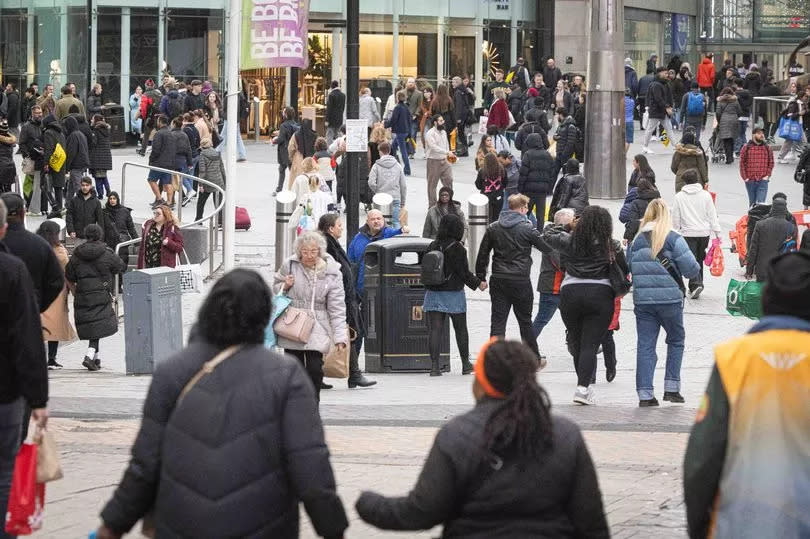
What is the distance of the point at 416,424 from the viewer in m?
11.2

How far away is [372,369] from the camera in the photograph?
48.2ft

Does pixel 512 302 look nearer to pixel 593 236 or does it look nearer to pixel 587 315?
pixel 587 315

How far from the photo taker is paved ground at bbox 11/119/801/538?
848 centimetres

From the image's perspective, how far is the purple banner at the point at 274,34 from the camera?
1767 cm

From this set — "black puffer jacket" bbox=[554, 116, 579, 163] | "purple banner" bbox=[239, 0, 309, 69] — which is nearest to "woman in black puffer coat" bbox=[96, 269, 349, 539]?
"purple banner" bbox=[239, 0, 309, 69]

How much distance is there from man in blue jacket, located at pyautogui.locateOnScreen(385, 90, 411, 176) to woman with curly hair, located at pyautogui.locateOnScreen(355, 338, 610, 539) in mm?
25834

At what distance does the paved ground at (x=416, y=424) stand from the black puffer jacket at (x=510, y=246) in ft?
3.23

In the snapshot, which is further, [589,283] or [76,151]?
[76,151]

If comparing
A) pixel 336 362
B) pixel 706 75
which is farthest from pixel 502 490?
pixel 706 75

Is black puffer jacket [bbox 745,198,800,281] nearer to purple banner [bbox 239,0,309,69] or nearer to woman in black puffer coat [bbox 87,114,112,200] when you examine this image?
purple banner [bbox 239,0,309,69]

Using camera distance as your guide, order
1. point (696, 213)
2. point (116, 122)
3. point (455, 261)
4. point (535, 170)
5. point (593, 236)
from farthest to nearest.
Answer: point (116, 122)
point (535, 170)
point (696, 213)
point (455, 261)
point (593, 236)

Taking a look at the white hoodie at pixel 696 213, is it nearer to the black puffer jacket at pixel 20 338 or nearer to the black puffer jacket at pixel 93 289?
the black puffer jacket at pixel 93 289

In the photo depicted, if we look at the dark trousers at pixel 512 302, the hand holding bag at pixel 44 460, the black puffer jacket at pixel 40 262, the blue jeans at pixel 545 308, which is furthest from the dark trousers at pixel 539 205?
the hand holding bag at pixel 44 460

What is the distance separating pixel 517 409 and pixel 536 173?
1755cm
